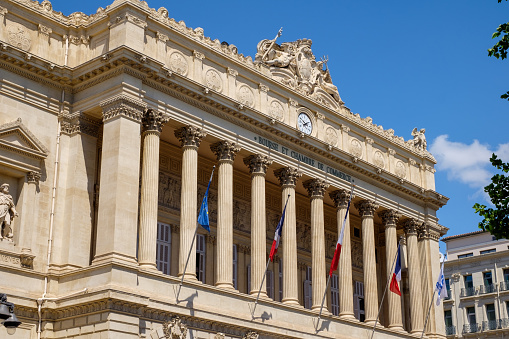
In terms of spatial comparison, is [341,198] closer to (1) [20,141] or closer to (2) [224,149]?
(2) [224,149]

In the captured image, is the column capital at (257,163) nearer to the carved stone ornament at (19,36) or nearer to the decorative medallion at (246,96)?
the decorative medallion at (246,96)

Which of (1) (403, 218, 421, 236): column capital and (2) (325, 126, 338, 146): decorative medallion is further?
(1) (403, 218, 421, 236): column capital

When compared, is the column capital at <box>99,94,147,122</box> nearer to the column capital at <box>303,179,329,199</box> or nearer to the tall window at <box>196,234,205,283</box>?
the tall window at <box>196,234,205,283</box>

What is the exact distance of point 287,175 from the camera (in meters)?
40.1

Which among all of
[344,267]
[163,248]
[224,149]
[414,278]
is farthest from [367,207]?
[163,248]

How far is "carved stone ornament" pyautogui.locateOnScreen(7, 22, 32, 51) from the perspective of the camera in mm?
32938

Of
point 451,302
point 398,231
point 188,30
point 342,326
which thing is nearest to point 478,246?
point 451,302

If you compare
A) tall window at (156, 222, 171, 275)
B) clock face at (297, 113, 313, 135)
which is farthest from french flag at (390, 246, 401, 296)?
tall window at (156, 222, 171, 275)

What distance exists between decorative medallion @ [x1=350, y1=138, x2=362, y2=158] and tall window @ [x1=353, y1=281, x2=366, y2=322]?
8.67 metres

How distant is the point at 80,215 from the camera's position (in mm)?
32812

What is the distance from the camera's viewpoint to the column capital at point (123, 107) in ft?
107

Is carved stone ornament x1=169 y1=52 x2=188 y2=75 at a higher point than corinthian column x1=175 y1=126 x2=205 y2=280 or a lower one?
higher

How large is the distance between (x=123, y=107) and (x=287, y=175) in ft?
34.9

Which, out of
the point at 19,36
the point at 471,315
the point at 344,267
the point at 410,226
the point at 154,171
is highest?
the point at 19,36
